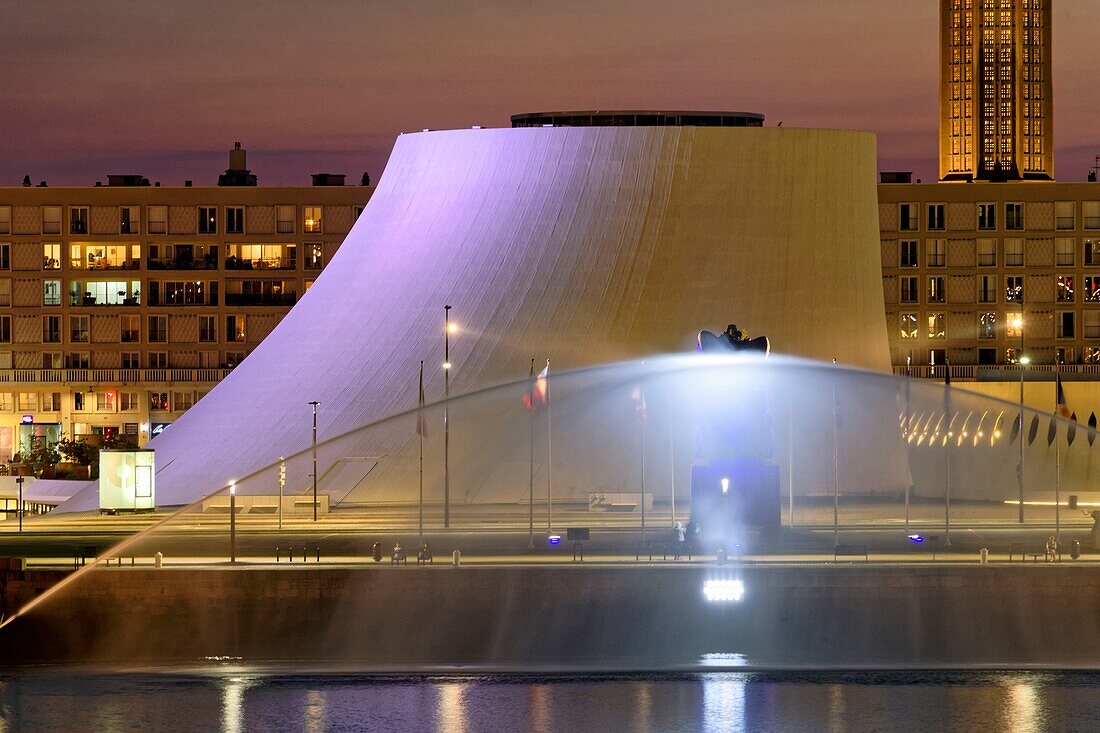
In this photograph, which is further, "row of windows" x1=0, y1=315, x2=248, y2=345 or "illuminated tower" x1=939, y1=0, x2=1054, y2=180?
"illuminated tower" x1=939, y1=0, x2=1054, y2=180

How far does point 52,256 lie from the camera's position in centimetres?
11125

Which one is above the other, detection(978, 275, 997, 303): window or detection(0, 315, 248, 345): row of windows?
detection(978, 275, 997, 303): window

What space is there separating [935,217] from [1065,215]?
6139mm

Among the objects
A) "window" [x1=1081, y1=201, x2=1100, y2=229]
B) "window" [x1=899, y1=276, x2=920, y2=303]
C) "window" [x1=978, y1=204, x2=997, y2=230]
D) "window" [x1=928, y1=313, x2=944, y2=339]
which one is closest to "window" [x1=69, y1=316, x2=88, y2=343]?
"window" [x1=899, y1=276, x2=920, y2=303]

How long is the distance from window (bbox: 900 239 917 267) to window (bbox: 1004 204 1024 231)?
4.34 meters

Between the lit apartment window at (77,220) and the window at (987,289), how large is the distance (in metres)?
42.8

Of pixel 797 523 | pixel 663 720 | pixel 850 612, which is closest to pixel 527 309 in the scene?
pixel 797 523

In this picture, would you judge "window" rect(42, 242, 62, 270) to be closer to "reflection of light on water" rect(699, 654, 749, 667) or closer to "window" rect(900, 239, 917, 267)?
"window" rect(900, 239, 917, 267)

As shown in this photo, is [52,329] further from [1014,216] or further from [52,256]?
[1014,216]

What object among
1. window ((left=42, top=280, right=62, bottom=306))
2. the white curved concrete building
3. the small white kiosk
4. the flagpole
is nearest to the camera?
the flagpole

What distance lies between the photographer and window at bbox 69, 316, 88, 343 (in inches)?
4375

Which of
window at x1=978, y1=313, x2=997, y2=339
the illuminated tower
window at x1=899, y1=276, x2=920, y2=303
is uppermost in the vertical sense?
the illuminated tower

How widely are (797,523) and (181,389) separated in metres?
54.0

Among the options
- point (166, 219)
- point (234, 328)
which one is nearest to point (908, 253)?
point (234, 328)
